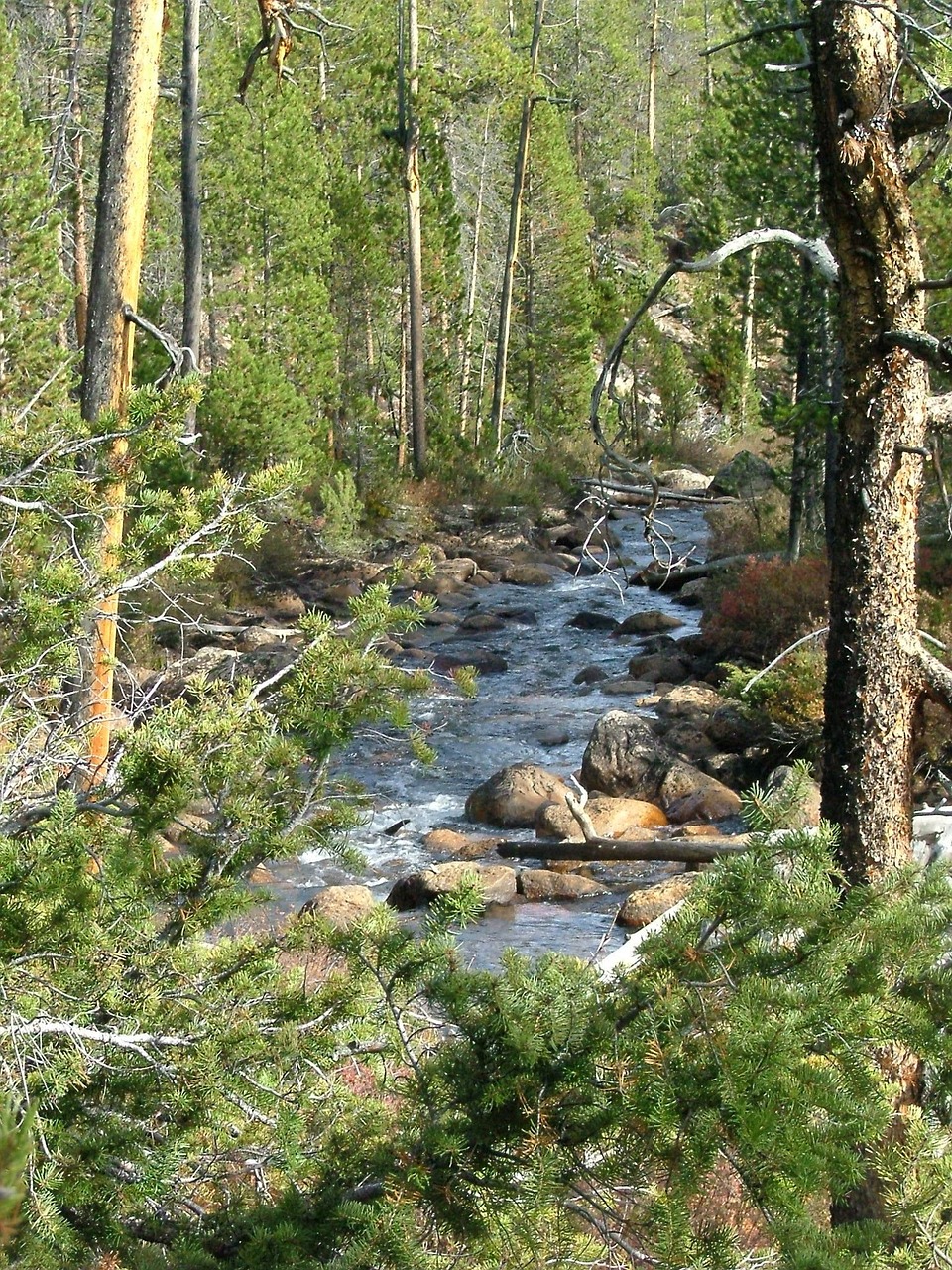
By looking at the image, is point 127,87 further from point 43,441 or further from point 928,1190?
point 928,1190

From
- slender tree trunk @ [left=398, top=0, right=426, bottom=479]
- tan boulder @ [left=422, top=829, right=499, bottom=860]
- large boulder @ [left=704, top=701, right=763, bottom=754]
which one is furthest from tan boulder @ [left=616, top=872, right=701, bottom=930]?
slender tree trunk @ [left=398, top=0, right=426, bottom=479]

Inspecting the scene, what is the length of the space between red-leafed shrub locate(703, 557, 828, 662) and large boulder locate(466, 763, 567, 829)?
3.48 meters

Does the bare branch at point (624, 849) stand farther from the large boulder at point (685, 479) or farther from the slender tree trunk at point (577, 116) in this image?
the slender tree trunk at point (577, 116)

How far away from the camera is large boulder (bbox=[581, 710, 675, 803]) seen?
38.5ft

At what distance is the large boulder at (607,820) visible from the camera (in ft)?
35.5

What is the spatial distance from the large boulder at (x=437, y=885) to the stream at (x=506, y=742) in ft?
0.49

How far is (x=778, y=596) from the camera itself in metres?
14.8

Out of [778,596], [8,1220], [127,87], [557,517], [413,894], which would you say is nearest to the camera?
[8,1220]

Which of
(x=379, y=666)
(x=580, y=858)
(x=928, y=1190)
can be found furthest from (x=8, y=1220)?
(x=580, y=858)

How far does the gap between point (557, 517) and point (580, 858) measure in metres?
18.2

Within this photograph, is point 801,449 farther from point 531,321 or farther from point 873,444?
point 531,321

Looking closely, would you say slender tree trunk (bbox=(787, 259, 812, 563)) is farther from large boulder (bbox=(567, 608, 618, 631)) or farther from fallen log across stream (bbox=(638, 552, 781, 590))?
large boulder (bbox=(567, 608, 618, 631))

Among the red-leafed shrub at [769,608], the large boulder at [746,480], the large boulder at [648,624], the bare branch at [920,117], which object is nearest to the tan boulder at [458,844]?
the red-leafed shrub at [769,608]

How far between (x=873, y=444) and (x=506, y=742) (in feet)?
33.4
